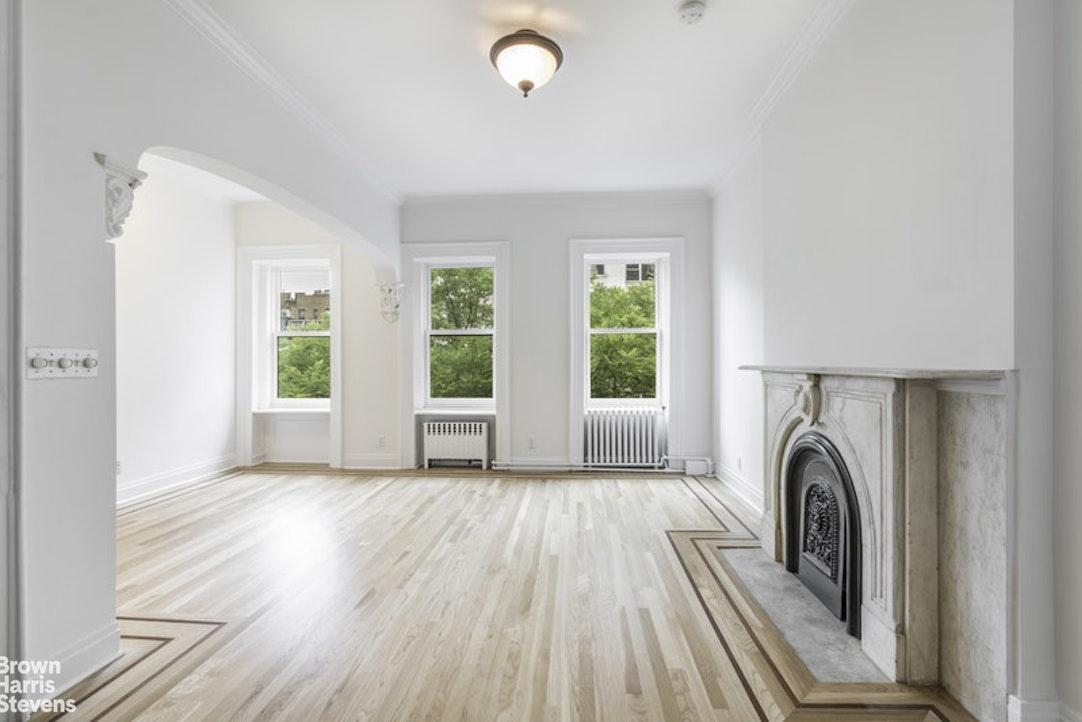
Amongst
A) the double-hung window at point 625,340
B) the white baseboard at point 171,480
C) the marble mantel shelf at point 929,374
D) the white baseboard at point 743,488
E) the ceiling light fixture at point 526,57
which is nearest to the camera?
the marble mantel shelf at point 929,374

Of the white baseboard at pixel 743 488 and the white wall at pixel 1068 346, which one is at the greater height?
the white wall at pixel 1068 346

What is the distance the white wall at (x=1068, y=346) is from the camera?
1.52 metres

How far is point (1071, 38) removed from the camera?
154 cm

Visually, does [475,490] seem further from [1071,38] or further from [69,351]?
[1071,38]

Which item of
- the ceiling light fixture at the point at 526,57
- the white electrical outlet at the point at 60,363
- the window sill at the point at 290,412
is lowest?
the window sill at the point at 290,412

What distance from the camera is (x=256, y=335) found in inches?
236

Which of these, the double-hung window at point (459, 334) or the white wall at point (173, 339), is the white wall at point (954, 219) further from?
the white wall at point (173, 339)

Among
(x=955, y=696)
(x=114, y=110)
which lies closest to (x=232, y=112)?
(x=114, y=110)

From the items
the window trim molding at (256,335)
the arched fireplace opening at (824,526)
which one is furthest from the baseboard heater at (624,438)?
the window trim molding at (256,335)

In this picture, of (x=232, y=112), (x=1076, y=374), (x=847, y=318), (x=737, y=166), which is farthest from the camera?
(x=737, y=166)

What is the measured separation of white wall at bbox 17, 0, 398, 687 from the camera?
1795mm

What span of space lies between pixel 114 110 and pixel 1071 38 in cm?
339

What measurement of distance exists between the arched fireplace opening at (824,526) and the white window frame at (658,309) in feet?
8.59

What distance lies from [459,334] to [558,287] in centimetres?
128
